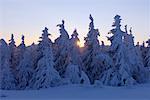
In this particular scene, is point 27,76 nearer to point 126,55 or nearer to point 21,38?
point 21,38

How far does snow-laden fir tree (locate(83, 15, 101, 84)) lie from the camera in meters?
54.5

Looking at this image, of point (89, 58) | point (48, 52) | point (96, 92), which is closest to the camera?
point (96, 92)

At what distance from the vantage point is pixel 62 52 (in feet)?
178

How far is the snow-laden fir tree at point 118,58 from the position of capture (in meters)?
47.1

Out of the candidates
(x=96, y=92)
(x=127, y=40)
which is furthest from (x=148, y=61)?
(x=96, y=92)

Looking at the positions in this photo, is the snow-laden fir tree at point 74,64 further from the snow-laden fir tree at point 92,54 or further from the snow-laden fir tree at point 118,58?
the snow-laden fir tree at point 118,58

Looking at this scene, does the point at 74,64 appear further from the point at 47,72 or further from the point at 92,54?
the point at 47,72

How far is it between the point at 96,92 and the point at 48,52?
1871 centimetres

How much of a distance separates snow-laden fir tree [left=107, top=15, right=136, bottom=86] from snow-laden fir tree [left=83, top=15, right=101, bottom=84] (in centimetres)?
604

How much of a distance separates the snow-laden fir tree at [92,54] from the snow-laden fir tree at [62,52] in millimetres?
3590

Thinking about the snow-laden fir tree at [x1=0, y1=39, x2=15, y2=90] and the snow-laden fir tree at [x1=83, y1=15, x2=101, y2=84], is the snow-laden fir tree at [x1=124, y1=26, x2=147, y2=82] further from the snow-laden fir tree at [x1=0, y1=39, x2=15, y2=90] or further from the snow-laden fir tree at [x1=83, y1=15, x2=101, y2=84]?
the snow-laden fir tree at [x1=0, y1=39, x2=15, y2=90]

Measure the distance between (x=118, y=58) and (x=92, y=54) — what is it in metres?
8.57

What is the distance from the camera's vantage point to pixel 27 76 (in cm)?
6050

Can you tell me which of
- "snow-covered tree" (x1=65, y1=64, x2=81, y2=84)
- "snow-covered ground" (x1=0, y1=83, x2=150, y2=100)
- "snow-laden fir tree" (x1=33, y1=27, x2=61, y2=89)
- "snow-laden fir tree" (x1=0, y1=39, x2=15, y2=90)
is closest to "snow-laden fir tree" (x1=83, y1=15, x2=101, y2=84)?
"snow-covered tree" (x1=65, y1=64, x2=81, y2=84)
